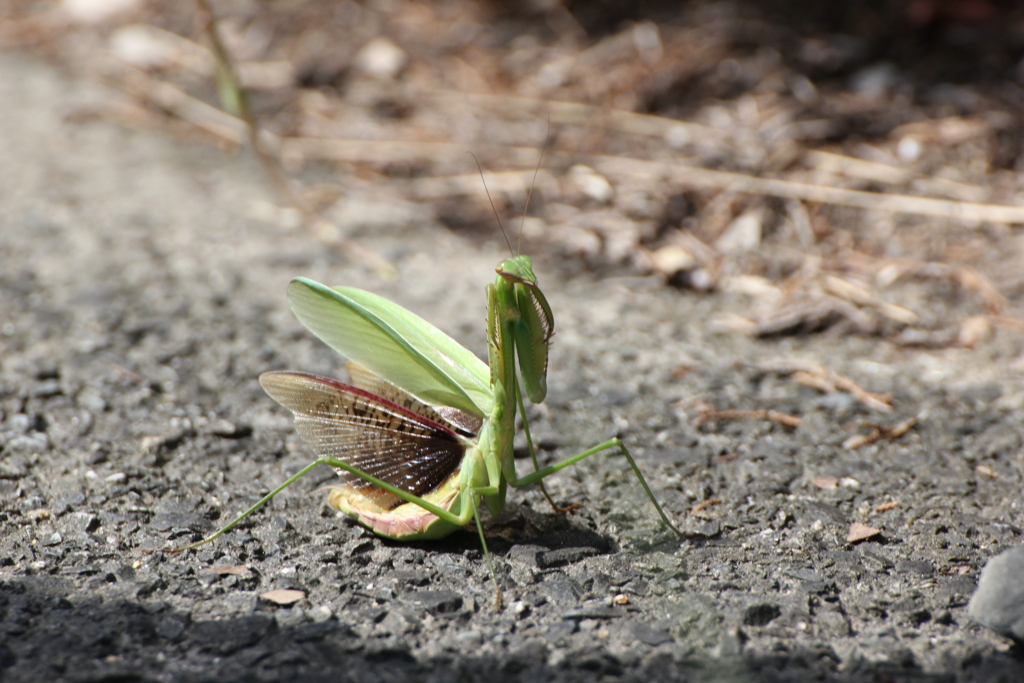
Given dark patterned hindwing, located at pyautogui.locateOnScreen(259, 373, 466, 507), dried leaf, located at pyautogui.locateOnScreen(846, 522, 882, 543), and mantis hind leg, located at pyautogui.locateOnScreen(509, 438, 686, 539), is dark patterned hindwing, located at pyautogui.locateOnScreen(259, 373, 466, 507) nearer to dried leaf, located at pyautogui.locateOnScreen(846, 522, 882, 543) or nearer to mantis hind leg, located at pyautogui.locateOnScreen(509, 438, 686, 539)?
mantis hind leg, located at pyautogui.locateOnScreen(509, 438, 686, 539)

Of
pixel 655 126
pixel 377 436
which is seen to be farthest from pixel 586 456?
pixel 655 126

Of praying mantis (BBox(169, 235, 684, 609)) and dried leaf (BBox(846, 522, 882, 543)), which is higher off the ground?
praying mantis (BBox(169, 235, 684, 609))

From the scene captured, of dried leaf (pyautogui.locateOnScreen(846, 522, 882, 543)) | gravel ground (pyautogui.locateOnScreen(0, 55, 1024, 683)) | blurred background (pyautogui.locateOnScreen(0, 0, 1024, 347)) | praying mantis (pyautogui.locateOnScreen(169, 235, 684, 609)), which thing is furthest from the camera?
blurred background (pyautogui.locateOnScreen(0, 0, 1024, 347))

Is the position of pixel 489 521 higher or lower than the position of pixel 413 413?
lower

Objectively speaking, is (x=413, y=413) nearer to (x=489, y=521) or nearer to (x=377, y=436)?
(x=377, y=436)

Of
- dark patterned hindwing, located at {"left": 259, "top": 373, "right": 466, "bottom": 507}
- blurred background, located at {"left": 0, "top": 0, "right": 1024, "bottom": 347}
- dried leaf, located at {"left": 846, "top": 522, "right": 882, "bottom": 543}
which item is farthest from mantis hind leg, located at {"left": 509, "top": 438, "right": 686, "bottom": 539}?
blurred background, located at {"left": 0, "top": 0, "right": 1024, "bottom": 347}

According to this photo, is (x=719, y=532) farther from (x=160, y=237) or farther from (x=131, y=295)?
(x=160, y=237)
